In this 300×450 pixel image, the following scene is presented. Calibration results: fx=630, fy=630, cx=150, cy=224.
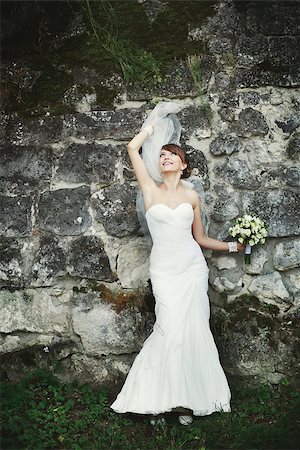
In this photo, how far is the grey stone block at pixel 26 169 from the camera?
5.39 meters

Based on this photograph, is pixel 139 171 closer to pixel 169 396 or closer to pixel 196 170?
pixel 196 170

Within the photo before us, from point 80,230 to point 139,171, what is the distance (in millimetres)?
752

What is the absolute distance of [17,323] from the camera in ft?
17.3

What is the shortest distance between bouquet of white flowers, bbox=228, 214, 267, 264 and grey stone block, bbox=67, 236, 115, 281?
3.50ft

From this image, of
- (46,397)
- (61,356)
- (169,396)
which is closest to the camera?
(169,396)

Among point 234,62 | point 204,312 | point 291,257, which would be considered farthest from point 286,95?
point 204,312

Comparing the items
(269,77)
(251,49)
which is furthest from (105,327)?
(251,49)

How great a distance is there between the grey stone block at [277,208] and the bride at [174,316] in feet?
1.31

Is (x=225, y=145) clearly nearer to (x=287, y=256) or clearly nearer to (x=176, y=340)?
(x=287, y=256)

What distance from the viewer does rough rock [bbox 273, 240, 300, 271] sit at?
512 cm

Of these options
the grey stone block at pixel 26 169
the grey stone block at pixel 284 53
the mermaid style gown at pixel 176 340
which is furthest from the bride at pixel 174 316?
the grey stone block at pixel 284 53

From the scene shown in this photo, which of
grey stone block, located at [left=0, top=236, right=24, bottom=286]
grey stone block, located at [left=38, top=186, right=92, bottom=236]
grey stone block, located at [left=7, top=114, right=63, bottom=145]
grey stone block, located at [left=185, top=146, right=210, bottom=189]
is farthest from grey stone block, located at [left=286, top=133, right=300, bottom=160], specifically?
A: grey stone block, located at [left=0, top=236, right=24, bottom=286]

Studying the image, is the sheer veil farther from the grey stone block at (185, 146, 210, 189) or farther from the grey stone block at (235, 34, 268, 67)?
the grey stone block at (235, 34, 268, 67)

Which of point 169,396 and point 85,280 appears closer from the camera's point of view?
point 169,396
